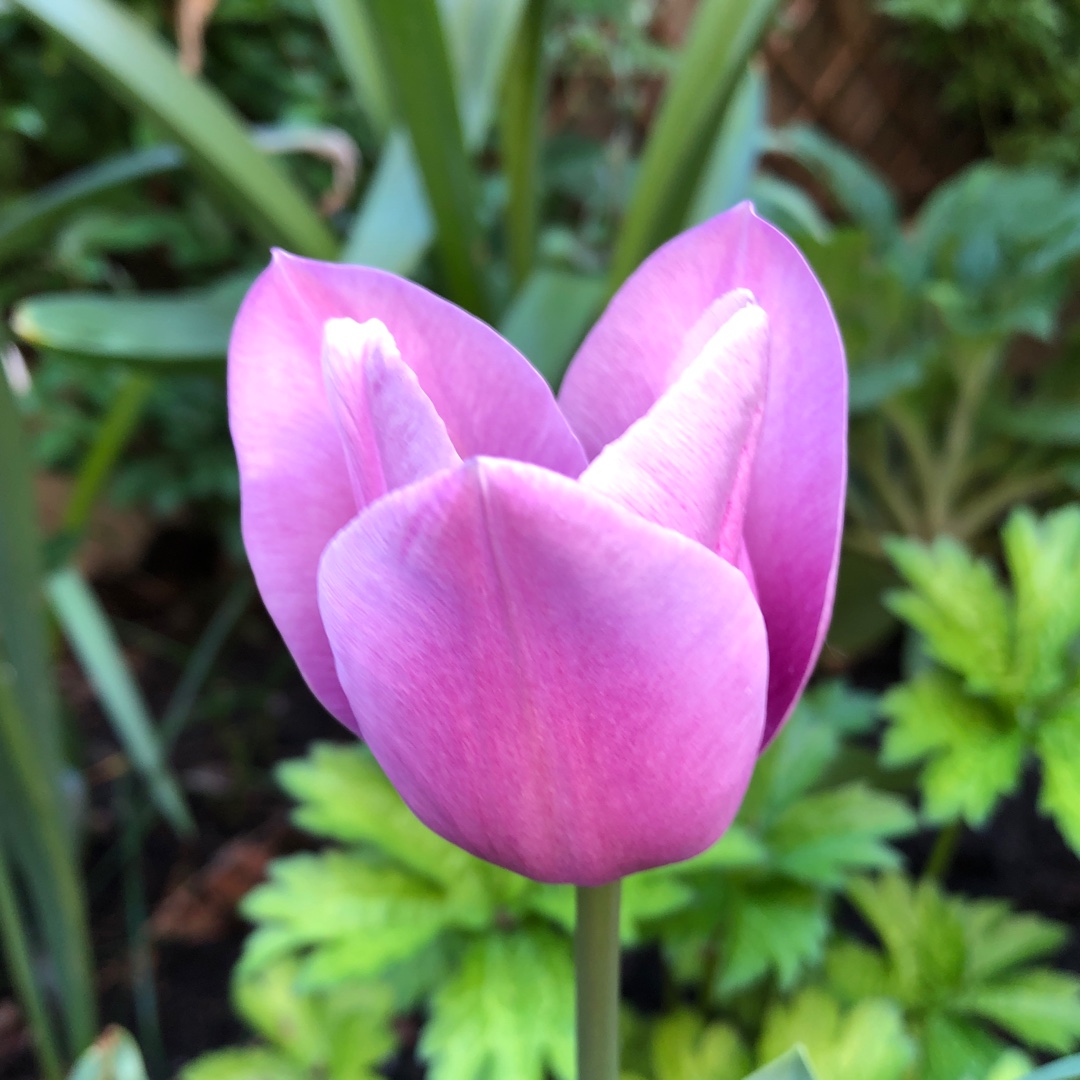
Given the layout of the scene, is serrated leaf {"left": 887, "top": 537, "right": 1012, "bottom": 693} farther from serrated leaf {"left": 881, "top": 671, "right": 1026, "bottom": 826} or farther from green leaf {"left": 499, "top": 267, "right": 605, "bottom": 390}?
green leaf {"left": 499, "top": 267, "right": 605, "bottom": 390}

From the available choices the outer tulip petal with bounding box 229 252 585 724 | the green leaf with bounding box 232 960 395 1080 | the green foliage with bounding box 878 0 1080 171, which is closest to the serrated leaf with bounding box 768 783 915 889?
the green leaf with bounding box 232 960 395 1080

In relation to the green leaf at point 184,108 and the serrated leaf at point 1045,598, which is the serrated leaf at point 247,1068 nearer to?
the serrated leaf at point 1045,598

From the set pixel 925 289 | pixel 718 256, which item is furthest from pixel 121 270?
pixel 718 256

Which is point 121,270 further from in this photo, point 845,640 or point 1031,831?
point 1031,831

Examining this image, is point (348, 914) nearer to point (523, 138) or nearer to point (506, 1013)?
point (506, 1013)

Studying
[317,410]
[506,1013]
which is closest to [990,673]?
[506,1013]
